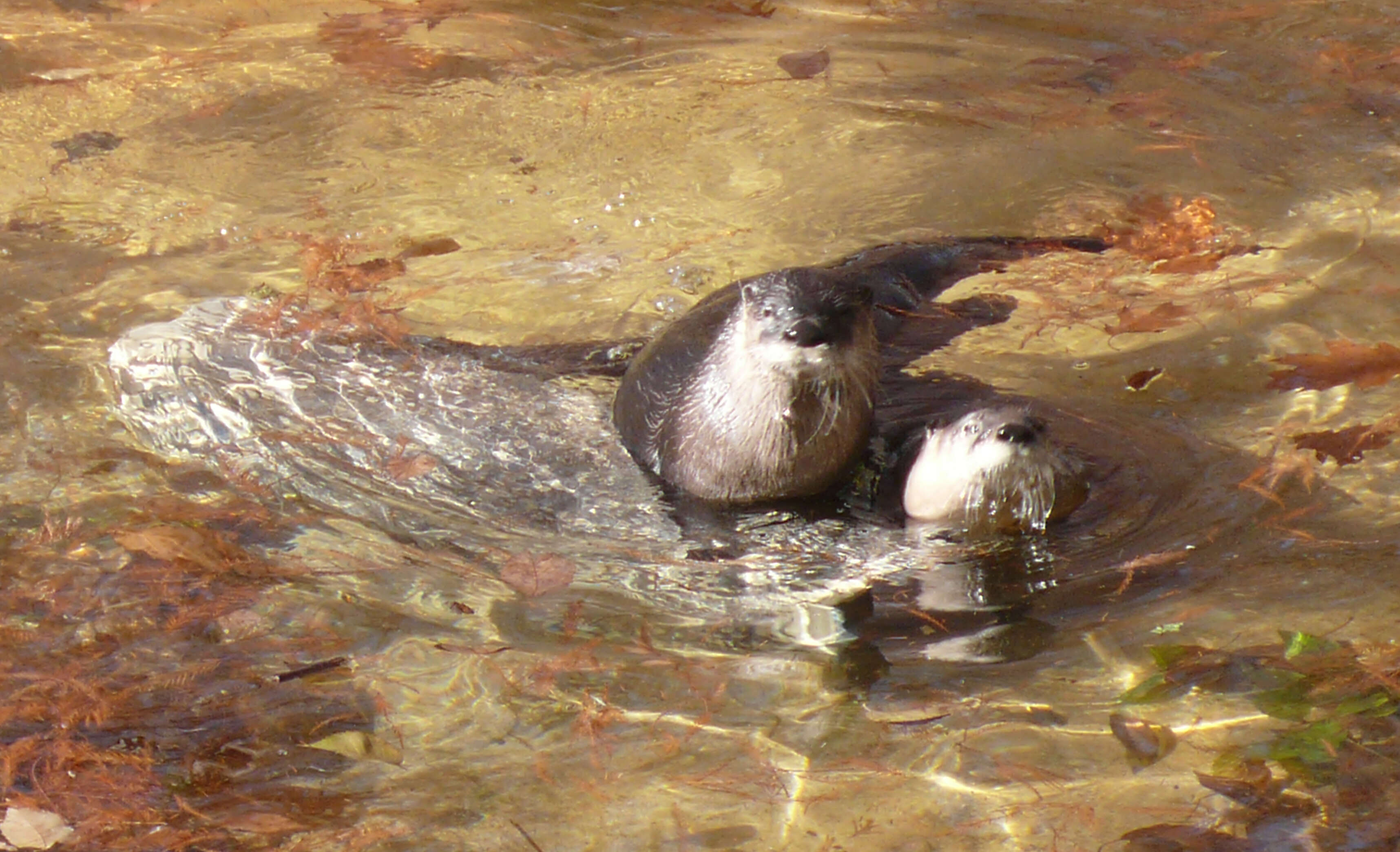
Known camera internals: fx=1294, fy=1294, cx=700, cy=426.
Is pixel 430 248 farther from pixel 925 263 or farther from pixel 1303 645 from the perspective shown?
pixel 1303 645

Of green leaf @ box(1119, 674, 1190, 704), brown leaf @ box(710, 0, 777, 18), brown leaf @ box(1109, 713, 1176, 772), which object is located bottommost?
brown leaf @ box(1109, 713, 1176, 772)

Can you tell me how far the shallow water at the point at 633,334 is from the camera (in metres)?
2.03

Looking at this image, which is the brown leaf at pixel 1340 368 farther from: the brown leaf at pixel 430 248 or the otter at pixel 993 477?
the brown leaf at pixel 430 248

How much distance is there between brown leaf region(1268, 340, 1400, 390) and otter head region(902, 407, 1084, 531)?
0.80 meters

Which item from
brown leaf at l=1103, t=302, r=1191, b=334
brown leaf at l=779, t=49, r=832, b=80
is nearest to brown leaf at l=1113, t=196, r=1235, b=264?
brown leaf at l=1103, t=302, r=1191, b=334

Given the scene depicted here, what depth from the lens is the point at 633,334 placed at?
3809 mm

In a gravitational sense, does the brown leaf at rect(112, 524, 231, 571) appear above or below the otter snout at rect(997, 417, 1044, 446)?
below

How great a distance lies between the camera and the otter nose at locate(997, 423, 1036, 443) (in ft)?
9.18

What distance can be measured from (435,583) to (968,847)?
1.19 m

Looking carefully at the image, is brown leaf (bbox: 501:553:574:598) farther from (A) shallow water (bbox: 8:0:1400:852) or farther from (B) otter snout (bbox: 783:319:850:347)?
(B) otter snout (bbox: 783:319:850:347)

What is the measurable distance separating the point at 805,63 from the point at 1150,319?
2.07 m

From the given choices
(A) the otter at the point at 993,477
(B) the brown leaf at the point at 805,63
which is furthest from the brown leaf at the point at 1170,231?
(B) the brown leaf at the point at 805,63

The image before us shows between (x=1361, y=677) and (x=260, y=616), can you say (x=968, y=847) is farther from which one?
(x=260, y=616)

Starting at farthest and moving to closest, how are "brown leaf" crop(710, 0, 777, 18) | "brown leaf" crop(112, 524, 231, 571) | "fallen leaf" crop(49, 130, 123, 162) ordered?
1. "brown leaf" crop(710, 0, 777, 18)
2. "fallen leaf" crop(49, 130, 123, 162)
3. "brown leaf" crop(112, 524, 231, 571)
